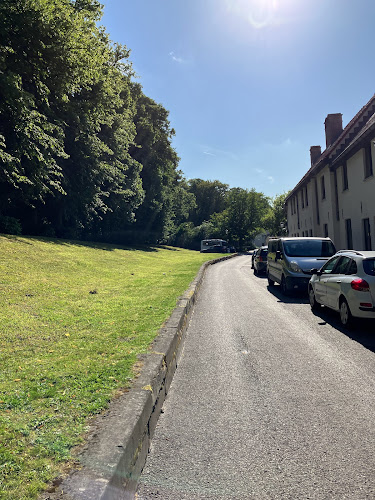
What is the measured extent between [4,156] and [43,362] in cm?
1463

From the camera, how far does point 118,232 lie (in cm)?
4491

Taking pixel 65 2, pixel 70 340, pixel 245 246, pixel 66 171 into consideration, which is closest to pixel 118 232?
pixel 66 171

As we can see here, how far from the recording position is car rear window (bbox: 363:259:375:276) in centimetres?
→ 725

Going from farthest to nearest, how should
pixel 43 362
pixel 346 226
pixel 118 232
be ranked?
pixel 118 232 → pixel 346 226 → pixel 43 362

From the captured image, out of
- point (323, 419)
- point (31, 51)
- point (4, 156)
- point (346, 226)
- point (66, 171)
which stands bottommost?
point (323, 419)

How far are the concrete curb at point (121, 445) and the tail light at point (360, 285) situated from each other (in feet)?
14.6

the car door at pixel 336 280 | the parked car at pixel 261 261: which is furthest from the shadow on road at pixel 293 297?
the parked car at pixel 261 261

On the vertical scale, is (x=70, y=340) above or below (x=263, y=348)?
above

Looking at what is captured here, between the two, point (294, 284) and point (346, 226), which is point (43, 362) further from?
point (346, 226)

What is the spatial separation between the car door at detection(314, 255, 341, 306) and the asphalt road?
190 cm

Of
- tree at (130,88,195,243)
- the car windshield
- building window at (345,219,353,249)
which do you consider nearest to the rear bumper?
the car windshield

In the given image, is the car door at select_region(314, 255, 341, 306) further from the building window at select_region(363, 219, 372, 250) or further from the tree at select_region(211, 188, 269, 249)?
the tree at select_region(211, 188, 269, 249)

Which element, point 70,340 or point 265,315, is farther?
point 265,315

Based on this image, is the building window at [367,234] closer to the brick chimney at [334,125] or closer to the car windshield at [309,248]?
the car windshield at [309,248]
